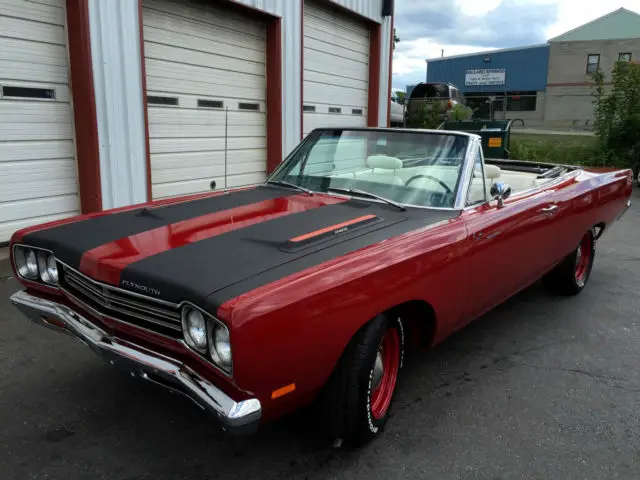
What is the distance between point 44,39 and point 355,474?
5.15 meters

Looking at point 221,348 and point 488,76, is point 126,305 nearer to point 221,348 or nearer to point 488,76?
point 221,348

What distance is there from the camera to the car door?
10.2ft

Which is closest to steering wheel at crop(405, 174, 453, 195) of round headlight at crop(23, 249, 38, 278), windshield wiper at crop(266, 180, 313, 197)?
windshield wiper at crop(266, 180, 313, 197)

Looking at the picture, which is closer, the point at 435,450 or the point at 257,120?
the point at 435,450

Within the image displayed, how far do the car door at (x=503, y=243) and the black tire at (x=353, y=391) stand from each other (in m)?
0.88

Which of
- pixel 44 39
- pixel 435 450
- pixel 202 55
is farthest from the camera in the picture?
pixel 202 55

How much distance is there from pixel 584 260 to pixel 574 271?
44 cm

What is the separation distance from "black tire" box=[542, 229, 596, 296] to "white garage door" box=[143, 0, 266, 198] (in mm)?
3909

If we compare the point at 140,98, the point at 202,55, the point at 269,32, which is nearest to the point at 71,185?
the point at 140,98

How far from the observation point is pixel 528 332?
4.11 metres

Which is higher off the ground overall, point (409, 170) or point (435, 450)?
point (409, 170)

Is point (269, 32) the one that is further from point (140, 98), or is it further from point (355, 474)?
point (355, 474)

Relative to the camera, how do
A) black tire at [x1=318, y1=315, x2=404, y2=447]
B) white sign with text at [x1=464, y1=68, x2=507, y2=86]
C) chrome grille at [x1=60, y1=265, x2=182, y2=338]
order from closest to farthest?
chrome grille at [x1=60, y1=265, x2=182, y2=338], black tire at [x1=318, y1=315, x2=404, y2=447], white sign with text at [x1=464, y1=68, x2=507, y2=86]

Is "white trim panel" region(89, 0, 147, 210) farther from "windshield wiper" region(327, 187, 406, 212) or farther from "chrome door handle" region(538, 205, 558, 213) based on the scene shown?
"chrome door handle" region(538, 205, 558, 213)
